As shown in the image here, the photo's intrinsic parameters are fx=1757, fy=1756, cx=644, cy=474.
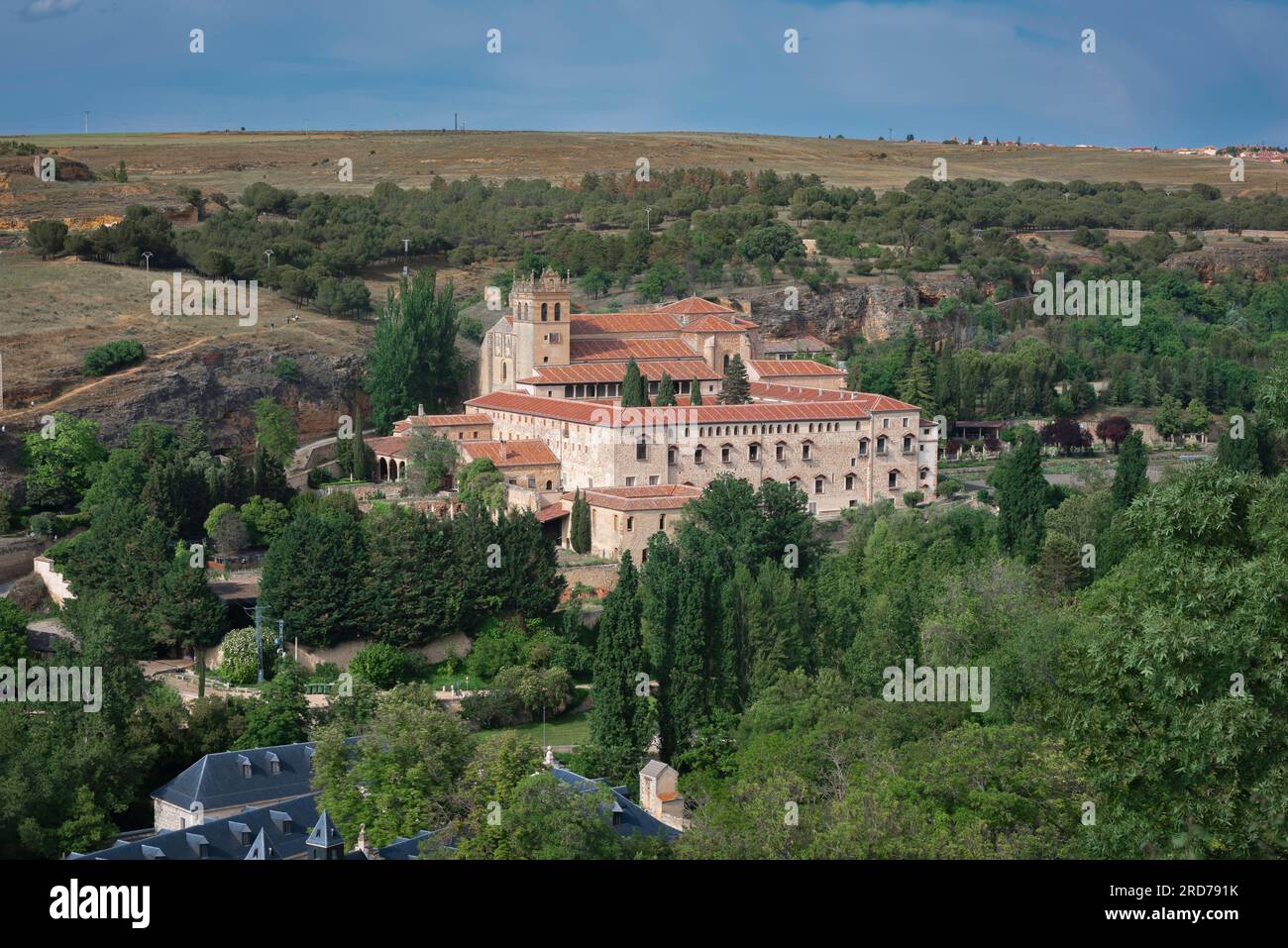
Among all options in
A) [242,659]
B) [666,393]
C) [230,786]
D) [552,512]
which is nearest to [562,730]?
[242,659]

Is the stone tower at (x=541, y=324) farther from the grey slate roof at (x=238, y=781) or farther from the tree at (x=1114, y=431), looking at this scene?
the grey slate roof at (x=238, y=781)

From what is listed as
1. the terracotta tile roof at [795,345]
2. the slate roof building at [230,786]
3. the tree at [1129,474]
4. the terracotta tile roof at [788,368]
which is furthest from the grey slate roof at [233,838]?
the terracotta tile roof at [795,345]

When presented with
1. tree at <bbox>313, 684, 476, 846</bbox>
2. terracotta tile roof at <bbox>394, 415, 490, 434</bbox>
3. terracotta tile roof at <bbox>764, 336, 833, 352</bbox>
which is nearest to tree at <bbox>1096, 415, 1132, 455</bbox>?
terracotta tile roof at <bbox>764, 336, 833, 352</bbox>

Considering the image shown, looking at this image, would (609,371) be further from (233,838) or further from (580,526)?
(233,838)

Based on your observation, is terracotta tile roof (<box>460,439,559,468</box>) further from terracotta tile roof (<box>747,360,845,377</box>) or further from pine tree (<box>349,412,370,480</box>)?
terracotta tile roof (<box>747,360,845,377</box>)

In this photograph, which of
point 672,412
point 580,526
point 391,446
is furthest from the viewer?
point 391,446
